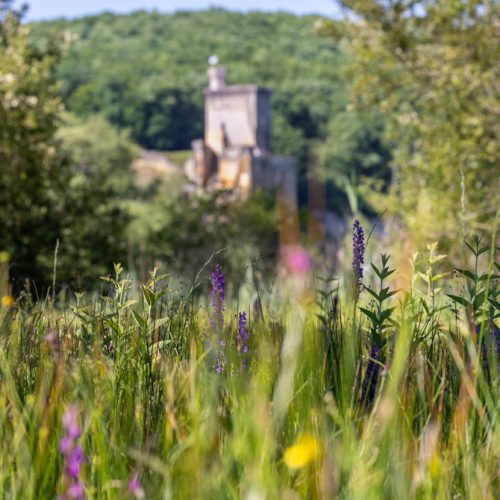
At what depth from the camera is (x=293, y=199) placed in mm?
54031

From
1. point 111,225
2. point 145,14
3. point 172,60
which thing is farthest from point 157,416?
point 145,14

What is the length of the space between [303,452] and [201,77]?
83353 millimetres

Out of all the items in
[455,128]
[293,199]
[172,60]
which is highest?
[172,60]

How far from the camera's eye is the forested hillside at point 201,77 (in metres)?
76.4

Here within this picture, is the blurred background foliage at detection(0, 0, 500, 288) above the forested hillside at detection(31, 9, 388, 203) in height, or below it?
below

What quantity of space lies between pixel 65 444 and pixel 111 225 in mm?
13214

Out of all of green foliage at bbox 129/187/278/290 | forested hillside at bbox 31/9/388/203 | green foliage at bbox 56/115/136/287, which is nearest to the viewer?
green foliage at bbox 56/115/136/287

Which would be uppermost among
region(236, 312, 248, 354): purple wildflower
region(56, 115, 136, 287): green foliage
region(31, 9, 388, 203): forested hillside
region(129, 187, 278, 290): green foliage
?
region(31, 9, 388, 203): forested hillside

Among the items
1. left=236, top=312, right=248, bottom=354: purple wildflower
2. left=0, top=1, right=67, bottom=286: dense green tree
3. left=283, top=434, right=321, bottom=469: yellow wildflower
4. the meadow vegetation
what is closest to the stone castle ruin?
the meadow vegetation

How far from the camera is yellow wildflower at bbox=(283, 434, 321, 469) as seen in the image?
1.52 meters

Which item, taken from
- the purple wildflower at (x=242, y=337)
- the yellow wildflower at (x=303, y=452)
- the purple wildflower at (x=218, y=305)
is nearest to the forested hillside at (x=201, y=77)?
the purple wildflower at (x=218, y=305)

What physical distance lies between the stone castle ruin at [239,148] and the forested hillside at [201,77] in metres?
12.8

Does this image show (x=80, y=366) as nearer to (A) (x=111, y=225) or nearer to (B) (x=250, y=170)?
(A) (x=111, y=225)

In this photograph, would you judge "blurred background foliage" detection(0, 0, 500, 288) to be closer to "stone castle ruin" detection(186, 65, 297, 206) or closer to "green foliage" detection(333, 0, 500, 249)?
"green foliage" detection(333, 0, 500, 249)
